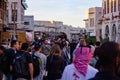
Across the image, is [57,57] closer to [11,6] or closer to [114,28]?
[114,28]

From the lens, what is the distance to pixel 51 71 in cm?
1084

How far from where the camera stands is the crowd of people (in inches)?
167

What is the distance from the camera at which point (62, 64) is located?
1083cm

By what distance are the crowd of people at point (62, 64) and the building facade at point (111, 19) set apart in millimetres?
59100

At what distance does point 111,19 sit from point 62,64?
65.7 meters

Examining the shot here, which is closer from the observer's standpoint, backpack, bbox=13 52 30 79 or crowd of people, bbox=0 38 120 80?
crowd of people, bbox=0 38 120 80

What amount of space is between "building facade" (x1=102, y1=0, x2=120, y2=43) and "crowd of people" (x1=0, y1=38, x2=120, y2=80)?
59100mm

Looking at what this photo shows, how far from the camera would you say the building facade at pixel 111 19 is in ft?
238

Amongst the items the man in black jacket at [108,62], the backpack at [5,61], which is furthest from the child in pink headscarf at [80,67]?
the backpack at [5,61]

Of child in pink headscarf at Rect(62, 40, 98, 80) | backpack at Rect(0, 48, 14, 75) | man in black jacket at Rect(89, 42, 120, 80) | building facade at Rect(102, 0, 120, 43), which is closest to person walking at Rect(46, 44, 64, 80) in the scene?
backpack at Rect(0, 48, 14, 75)

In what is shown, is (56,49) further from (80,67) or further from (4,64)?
(80,67)

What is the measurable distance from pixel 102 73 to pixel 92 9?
108531 mm

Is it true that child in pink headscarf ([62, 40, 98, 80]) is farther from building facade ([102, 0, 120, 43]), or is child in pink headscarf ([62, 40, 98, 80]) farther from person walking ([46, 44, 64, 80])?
building facade ([102, 0, 120, 43])

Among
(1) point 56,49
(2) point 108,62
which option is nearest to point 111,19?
(1) point 56,49
